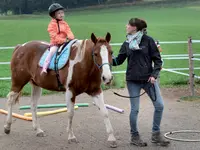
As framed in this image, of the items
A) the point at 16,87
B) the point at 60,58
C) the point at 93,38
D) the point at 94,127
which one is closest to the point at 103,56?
the point at 93,38

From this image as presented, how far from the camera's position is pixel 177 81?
10.9 meters

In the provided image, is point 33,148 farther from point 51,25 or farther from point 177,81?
point 177,81

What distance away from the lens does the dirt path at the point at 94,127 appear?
18.0ft

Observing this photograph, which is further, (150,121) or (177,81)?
(177,81)

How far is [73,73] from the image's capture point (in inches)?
222

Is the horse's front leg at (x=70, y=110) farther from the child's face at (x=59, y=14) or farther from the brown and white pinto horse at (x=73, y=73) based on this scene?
the child's face at (x=59, y=14)

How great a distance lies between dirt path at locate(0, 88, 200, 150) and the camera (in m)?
5.50

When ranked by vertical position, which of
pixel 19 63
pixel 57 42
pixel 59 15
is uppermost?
pixel 59 15

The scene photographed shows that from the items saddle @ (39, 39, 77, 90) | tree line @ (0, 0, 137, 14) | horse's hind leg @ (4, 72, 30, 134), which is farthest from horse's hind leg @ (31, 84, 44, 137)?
tree line @ (0, 0, 137, 14)

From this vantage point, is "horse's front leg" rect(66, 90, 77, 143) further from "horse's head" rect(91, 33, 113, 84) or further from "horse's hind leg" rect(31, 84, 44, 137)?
"horse's head" rect(91, 33, 113, 84)

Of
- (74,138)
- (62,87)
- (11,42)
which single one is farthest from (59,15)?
(11,42)

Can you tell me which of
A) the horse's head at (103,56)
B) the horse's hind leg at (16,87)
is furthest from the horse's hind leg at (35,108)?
the horse's head at (103,56)

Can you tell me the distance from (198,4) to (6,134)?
219 feet

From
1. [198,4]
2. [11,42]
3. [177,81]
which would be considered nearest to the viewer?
[177,81]
